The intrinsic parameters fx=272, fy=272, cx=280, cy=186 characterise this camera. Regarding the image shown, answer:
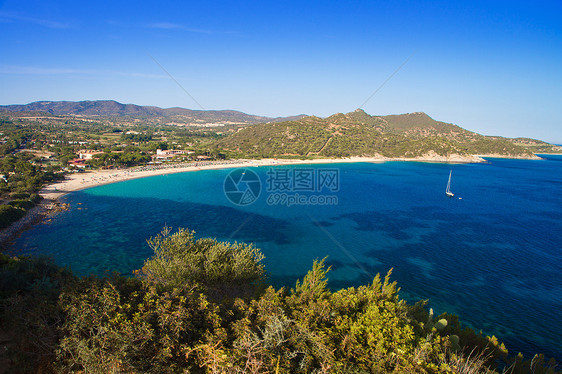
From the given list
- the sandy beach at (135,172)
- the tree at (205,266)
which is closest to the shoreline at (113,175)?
the sandy beach at (135,172)

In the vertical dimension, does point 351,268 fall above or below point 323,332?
below

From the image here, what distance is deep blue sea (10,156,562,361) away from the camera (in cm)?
2119

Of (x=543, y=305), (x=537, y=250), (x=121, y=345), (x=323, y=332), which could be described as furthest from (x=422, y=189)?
(x=121, y=345)

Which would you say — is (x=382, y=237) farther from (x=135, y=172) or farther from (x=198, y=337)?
(x=135, y=172)

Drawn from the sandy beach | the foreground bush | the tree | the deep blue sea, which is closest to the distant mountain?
the sandy beach

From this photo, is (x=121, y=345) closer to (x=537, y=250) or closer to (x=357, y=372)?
(x=357, y=372)

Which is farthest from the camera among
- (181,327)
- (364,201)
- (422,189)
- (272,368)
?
(422,189)

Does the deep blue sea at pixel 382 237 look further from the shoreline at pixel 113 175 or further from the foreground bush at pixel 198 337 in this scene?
the foreground bush at pixel 198 337

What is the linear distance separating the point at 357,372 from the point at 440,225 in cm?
3717

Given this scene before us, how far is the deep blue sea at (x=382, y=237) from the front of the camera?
69.5 feet

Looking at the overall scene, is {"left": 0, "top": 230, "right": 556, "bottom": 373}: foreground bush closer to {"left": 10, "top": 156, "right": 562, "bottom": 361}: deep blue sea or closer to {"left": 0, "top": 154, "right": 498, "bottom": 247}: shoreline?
{"left": 10, "top": 156, "right": 562, "bottom": 361}: deep blue sea

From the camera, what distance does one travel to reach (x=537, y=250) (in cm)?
3111

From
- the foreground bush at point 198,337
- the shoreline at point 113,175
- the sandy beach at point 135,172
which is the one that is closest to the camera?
the foreground bush at point 198,337

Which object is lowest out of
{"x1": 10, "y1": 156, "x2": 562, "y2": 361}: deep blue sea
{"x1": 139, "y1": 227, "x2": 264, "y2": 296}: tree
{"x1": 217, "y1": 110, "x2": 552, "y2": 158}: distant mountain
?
{"x1": 10, "y1": 156, "x2": 562, "y2": 361}: deep blue sea
